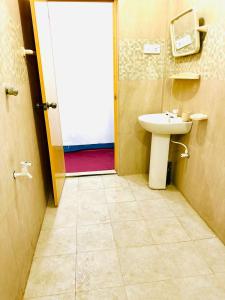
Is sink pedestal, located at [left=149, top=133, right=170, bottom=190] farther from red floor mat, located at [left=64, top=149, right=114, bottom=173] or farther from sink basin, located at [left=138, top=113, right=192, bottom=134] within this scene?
red floor mat, located at [left=64, top=149, right=114, bottom=173]

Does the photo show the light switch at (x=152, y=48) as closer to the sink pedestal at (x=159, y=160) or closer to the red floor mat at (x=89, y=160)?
the sink pedestal at (x=159, y=160)

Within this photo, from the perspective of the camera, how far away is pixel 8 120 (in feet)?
3.89

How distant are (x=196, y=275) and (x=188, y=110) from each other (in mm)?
1356

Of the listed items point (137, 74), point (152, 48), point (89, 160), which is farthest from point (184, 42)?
point (89, 160)

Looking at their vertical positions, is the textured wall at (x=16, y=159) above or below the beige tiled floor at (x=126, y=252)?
above

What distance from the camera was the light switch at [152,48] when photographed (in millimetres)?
2199

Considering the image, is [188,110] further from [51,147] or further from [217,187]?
[51,147]

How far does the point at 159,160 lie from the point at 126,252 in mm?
1021

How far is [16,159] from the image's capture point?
1.27 metres

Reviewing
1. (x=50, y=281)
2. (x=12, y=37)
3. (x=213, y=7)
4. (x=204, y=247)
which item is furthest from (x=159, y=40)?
(x=50, y=281)

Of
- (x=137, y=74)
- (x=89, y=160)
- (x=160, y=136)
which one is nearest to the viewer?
(x=160, y=136)

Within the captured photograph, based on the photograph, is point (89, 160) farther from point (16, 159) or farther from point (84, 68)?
point (16, 159)

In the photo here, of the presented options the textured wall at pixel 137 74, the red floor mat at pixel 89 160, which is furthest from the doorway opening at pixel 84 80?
the textured wall at pixel 137 74

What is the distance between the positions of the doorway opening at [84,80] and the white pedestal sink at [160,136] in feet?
2.32
